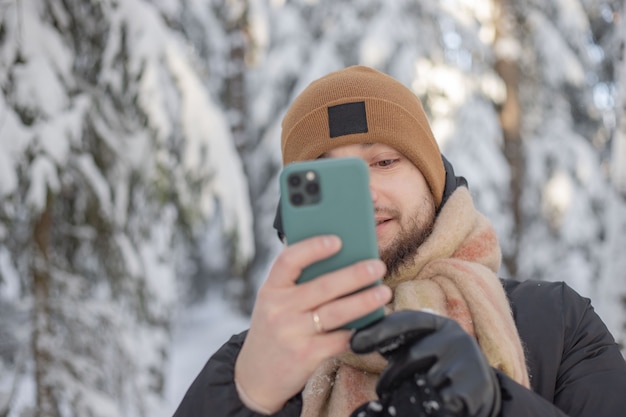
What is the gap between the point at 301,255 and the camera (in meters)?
1.14

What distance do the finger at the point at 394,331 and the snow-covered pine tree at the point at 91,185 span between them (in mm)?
2569

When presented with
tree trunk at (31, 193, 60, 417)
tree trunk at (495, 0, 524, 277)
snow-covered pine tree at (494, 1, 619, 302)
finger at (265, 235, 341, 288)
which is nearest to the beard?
finger at (265, 235, 341, 288)

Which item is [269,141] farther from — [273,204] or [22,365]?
[22,365]

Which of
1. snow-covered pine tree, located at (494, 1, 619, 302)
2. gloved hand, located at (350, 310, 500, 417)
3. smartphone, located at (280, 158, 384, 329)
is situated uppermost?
snow-covered pine tree, located at (494, 1, 619, 302)

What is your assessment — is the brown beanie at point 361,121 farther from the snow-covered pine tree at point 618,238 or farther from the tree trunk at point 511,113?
the tree trunk at point 511,113

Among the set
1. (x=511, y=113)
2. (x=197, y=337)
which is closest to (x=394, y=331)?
(x=511, y=113)

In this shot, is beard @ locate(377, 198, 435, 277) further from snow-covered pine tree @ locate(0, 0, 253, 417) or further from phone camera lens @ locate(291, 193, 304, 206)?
snow-covered pine tree @ locate(0, 0, 253, 417)

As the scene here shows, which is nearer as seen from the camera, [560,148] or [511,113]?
[511,113]

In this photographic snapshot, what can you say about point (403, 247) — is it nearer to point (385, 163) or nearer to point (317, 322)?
point (385, 163)

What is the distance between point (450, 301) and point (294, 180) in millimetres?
715

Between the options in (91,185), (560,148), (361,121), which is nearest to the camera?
(361,121)

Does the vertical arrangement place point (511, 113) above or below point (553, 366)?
above

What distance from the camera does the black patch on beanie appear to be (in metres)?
1.99

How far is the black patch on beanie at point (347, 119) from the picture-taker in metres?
1.99
